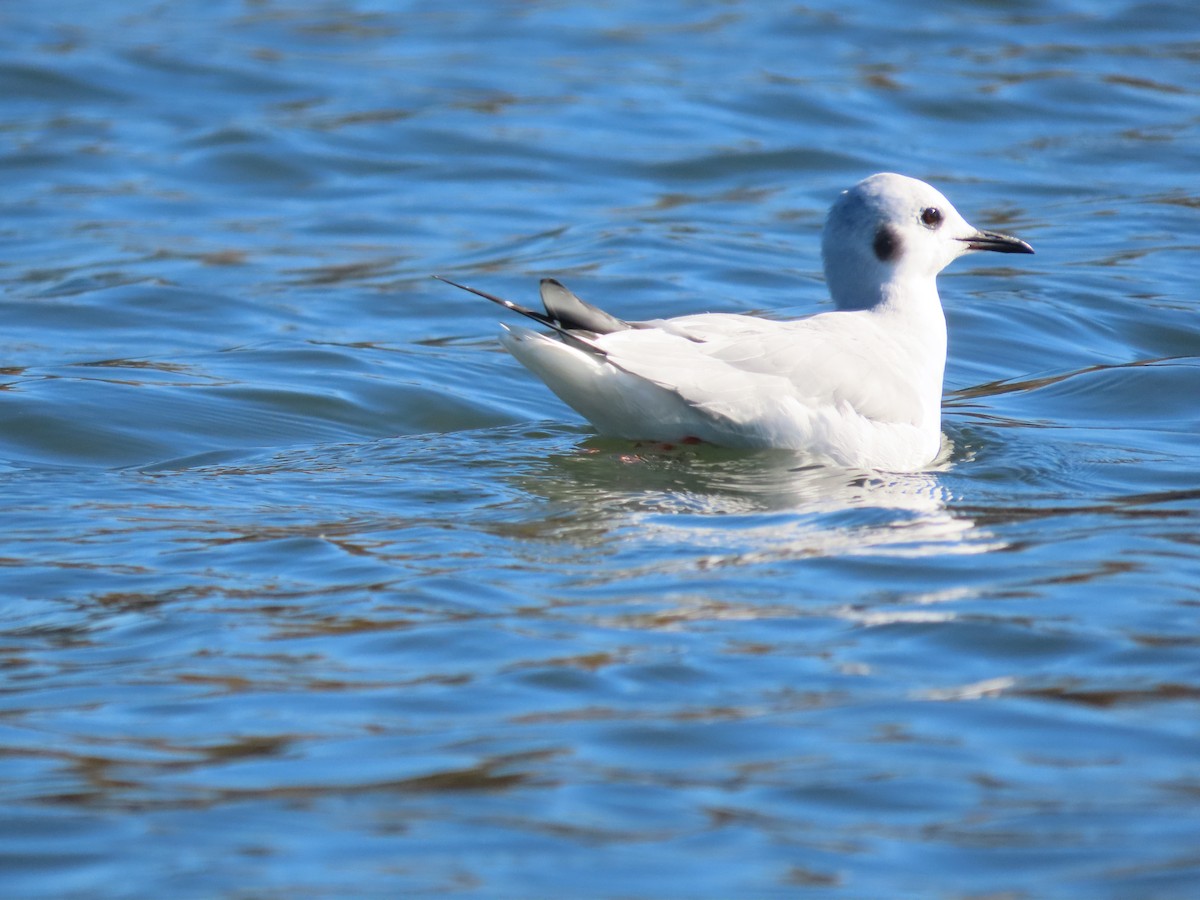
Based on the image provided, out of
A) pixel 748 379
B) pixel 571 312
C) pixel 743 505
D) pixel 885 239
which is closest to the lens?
pixel 743 505

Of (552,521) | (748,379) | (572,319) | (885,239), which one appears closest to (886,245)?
(885,239)

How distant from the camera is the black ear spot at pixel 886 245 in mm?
7477

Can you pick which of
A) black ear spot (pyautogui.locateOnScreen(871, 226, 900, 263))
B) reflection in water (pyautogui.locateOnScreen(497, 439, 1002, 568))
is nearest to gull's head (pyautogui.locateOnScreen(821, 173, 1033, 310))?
black ear spot (pyautogui.locateOnScreen(871, 226, 900, 263))

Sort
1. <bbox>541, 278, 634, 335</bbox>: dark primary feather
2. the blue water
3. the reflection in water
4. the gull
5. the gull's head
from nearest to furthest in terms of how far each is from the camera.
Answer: the blue water → the reflection in water → <bbox>541, 278, 634, 335</bbox>: dark primary feather → the gull → the gull's head

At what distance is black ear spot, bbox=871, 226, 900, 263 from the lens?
748 cm

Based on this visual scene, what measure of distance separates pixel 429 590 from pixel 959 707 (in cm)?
162

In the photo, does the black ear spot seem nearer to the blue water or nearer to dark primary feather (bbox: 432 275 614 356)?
the blue water

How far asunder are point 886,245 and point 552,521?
2.24 m

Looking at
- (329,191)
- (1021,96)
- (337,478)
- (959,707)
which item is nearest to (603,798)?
(959,707)

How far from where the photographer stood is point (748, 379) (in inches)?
259

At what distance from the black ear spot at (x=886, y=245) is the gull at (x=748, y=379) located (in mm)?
290

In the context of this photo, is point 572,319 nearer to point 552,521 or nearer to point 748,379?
point 748,379

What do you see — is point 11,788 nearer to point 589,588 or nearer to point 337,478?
point 589,588

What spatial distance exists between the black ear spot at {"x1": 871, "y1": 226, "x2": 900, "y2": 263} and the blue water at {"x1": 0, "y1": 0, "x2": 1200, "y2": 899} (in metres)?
0.84
